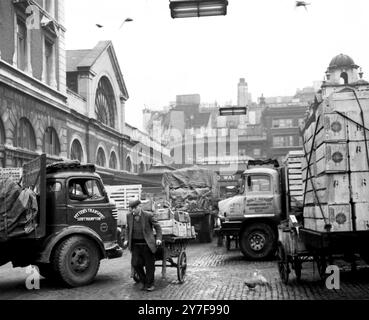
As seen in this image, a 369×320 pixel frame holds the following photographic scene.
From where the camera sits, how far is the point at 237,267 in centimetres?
1310

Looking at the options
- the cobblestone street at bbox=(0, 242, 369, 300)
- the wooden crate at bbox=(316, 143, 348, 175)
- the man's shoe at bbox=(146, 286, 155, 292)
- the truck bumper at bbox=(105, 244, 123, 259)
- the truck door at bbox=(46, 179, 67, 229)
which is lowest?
the cobblestone street at bbox=(0, 242, 369, 300)

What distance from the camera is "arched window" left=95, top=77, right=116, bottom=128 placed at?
35.1 meters

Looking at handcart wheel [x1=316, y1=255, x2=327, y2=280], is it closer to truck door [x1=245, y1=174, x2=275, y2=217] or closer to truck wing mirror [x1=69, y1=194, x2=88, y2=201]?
truck door [x1=245, y1=174, x2=275, y2=217]

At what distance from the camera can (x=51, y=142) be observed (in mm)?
25750

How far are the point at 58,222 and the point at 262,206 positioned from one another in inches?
254

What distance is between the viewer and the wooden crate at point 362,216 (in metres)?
7.91

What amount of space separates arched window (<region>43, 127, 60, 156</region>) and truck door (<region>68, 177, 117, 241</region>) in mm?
13694

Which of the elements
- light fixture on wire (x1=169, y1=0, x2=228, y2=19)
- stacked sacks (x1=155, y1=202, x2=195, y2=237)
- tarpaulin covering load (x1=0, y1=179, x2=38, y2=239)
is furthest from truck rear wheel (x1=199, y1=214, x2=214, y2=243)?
light fixture on wire (x1=169, y1=0, x2=228, y2=19)

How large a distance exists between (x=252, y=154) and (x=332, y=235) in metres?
66.5

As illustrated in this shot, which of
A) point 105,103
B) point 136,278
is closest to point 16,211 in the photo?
point 136,278

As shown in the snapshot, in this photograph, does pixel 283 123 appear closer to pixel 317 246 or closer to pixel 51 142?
pixel 51 142

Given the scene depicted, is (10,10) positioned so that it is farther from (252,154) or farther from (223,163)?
(252,154)

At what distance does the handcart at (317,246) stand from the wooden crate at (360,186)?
535 millimetres

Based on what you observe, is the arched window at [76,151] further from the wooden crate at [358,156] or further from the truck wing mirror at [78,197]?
the wooden crate at [358,156]
